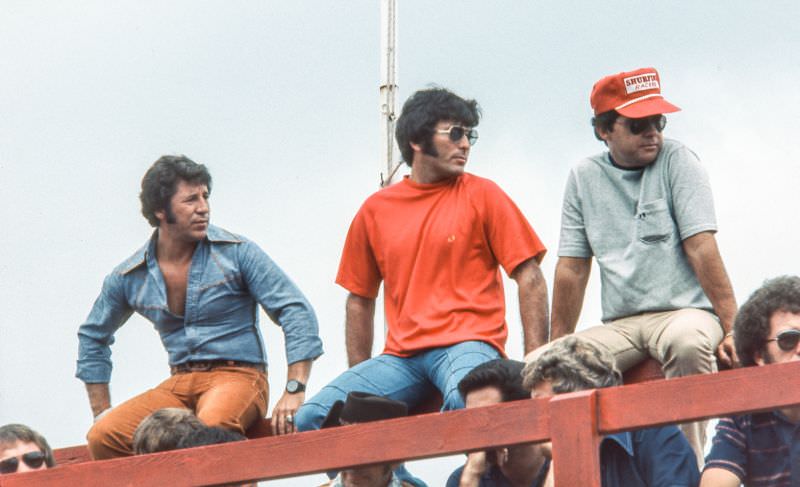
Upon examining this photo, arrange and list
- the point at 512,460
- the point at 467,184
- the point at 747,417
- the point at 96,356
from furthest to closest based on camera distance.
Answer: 1. the point at 96,356
2. the point at 467,184
3. the point at 512,460
4. the point at 747,417

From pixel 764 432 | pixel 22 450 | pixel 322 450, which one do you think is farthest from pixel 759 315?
pixel 22 450

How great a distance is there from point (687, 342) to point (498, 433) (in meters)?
1.38

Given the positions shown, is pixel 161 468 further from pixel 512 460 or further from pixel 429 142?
pixel 429 142

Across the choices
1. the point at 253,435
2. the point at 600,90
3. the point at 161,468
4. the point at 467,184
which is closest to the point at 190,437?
the point at 161,468

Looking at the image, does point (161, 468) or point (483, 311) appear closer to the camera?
point (161, 468)

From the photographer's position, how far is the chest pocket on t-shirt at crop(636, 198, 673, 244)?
6.13 meters

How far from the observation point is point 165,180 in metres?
7.11

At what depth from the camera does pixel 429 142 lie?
666 cm

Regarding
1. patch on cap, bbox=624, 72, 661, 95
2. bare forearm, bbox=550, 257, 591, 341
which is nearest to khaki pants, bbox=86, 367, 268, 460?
bare forearm, bbox=550, 257, 591, 341

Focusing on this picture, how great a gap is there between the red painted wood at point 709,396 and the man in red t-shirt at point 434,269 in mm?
1409

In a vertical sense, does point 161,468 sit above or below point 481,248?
below

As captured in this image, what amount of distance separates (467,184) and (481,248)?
0.29 metres

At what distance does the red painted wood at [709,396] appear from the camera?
14.4 feet

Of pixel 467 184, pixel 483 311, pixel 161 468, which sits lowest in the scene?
pixel 161 468
